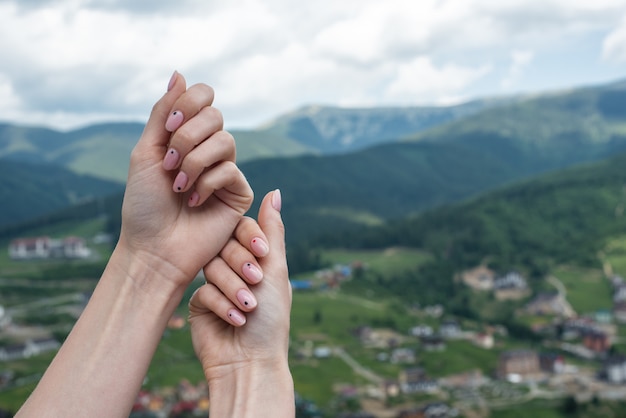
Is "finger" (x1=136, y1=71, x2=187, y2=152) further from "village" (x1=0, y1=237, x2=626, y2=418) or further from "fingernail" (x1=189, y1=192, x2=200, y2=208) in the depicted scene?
"village" (x1=0, y1=237, x2=626, y2=418)

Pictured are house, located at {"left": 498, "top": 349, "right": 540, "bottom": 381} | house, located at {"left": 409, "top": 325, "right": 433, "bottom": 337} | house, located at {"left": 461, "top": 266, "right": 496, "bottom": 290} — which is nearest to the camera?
house, located at {"left": 498, "top": 349, "right": 540, "bottom": 381}

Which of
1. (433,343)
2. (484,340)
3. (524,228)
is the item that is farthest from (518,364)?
(524,228)

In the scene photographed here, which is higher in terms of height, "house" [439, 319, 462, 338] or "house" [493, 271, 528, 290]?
"house" [493, 271, 528, 290]


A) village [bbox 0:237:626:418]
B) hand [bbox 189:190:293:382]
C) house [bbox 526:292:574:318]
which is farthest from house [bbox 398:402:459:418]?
hand [bbox 189:190:293:382]

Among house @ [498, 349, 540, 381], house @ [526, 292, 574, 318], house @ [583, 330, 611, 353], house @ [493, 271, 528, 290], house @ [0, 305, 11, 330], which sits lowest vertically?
house @ [498, 349, 540, 381]

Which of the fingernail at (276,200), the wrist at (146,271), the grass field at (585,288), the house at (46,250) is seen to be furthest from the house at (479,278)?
the wrist at (146,271)

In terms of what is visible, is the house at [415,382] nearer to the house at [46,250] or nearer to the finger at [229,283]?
the finger at [229,283]

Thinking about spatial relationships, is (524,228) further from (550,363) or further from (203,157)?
(203,157)

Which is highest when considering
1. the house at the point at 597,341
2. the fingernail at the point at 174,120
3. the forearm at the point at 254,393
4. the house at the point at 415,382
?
the house at the point at 597,341
